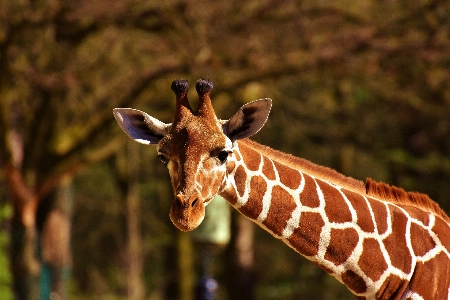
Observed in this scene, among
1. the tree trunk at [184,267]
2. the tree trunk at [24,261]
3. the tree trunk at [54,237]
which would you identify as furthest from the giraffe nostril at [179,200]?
the tree trunk at [184,267]

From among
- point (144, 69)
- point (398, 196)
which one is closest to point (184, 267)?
point (144, 69)

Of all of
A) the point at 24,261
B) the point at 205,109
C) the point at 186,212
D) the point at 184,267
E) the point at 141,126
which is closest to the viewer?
the point at 186,212

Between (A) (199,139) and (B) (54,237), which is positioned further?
(B) (54,237)

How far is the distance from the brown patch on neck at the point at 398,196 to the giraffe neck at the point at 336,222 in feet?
0.27

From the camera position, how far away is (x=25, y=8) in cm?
1165

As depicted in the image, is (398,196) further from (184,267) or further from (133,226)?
(133,226)

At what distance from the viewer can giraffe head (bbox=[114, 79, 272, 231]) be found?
471cm

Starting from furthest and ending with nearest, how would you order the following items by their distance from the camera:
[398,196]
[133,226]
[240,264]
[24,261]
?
1. [133,226]
2. [240,264]
3. [24,261]
4. [398,196]

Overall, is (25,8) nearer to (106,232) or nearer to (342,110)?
(342,110)

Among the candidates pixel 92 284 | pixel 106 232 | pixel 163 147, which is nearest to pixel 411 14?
pixel 163 147

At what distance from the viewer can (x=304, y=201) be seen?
520 cm

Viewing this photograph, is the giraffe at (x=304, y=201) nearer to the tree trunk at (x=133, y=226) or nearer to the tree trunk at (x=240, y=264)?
the tree trunk at (x=240, y=264)

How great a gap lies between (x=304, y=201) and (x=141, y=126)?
106 centimetres

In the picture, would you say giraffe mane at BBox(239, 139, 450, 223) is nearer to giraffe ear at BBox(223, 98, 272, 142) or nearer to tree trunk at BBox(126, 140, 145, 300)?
giraffe ear at BBox(223, 98, 272, 142)
